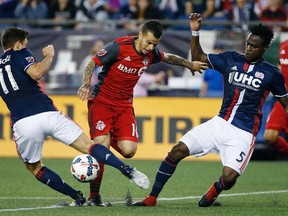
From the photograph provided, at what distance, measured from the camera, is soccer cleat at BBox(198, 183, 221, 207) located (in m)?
10.8

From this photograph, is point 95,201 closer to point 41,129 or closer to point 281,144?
point 41,129

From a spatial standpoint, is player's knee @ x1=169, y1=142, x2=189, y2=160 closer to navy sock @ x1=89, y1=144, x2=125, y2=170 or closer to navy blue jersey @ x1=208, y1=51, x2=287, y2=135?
navy blue jersey @ x1=208, y1=51, x2=287, y2=135

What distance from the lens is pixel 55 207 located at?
34.8 feet

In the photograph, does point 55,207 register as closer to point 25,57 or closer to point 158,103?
point 25,57

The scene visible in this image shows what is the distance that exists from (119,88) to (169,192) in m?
1.94

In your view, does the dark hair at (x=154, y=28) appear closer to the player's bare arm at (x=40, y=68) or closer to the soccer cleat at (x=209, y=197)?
the player's bare arm at (x=40, y=68)

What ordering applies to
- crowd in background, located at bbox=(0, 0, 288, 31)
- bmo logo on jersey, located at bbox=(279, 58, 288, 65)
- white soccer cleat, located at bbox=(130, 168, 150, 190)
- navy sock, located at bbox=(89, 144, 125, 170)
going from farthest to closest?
1. crowd in background, located at bbox=(0, 0, 288, 31)
2. bmo logo on jersey, located at bbox=(279, 58, 288, 65)
3. navy sock, located at bbox=(89, 144, 125, 170)
4. white soccer cleat, located at bbox=(130, 168, 150, 190)

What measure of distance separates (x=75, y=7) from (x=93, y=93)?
9.69 meters

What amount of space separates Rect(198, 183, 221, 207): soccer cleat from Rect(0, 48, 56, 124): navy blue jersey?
2045 millimetres

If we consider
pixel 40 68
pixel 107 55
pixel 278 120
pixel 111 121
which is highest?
pixel 40 68

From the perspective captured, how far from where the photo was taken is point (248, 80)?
10820 mm

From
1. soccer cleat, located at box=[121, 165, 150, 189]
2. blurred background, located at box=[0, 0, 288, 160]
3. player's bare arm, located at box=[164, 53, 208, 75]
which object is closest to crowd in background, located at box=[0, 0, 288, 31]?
blurred background, located at box=[0, 0, 288, 160]

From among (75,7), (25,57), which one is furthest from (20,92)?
(75,7)

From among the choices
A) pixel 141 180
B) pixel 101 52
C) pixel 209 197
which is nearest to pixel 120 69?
pixel 101 52
